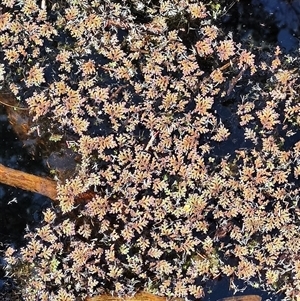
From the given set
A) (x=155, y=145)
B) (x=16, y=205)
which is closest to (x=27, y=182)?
(x=16, y=205)

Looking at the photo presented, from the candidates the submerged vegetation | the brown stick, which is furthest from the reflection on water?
the brown stick

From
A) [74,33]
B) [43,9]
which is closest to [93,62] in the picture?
[74,33]

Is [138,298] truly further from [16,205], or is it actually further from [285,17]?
[285,17]

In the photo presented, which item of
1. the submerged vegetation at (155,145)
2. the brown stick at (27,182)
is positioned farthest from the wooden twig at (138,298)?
the brown stick at (27,182)

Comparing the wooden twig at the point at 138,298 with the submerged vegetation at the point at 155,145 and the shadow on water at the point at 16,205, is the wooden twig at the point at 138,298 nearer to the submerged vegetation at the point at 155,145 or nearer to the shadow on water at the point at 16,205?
the submerged vegetation at the point at 155,145

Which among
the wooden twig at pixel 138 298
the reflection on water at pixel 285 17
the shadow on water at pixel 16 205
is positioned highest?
the reflection on water at pixel 285 17

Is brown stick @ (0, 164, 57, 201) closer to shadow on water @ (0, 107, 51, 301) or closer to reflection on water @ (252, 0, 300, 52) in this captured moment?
shadow on water @ (0, 107, 51, 301)
